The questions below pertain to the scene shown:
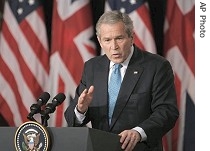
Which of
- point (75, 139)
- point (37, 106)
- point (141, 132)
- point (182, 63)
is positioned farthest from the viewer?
point (182, 63)

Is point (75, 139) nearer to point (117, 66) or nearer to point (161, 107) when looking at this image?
point (161, 107)

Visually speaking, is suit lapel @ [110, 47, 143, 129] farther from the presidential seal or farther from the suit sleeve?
the presidential seal

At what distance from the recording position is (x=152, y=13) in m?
4.14

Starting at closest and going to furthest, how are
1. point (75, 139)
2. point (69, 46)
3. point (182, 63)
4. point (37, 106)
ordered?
point (75, 139)
point (37, 106)
point (182, 63)
point (69, 46)

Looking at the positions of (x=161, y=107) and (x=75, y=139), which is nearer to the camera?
(x=75, y=139)

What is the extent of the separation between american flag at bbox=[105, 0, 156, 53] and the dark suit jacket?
49.2 inches

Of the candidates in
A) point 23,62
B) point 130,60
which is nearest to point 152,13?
point 23,62

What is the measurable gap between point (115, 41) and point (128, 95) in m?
0.29

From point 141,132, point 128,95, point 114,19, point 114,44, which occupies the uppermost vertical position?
point 114,19

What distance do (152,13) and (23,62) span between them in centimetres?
113

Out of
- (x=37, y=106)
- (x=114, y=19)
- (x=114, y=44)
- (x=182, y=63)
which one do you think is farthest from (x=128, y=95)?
(x=182, y=63)

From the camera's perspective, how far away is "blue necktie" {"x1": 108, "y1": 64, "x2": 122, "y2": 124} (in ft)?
8.73

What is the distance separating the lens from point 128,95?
8.61 ft
